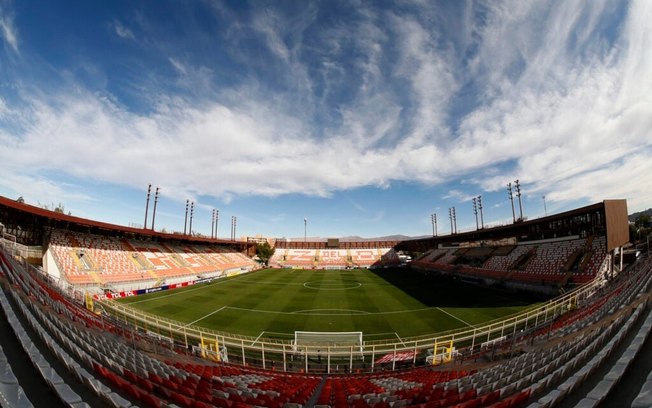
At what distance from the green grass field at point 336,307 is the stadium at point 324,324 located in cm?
27

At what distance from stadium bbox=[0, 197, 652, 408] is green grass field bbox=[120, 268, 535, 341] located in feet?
0.90

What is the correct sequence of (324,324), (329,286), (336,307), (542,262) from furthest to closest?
(329,286) < (542,262) < (336,307) < (324,324)

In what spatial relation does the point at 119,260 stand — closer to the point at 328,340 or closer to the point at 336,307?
the point at 336,307

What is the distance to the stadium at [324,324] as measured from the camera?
516 cm

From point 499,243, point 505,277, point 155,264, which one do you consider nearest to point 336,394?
point 505,277

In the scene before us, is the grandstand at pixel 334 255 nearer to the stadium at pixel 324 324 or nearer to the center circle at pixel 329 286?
the stadium at pixel 324 324

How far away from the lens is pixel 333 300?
32500 mm

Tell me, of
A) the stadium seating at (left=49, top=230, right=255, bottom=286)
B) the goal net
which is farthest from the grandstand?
the goal net

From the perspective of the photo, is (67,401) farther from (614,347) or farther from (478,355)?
(478,355)

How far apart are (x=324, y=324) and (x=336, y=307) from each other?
20.0 ft

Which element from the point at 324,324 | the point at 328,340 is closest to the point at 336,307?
the point at 324,324

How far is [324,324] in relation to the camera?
23188mm

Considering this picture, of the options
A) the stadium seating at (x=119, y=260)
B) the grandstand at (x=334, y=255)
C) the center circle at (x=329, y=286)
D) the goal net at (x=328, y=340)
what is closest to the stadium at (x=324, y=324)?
the goal net at (x=328, y=340)

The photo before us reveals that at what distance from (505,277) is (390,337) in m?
24.9
